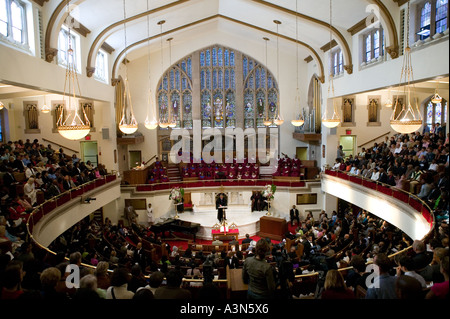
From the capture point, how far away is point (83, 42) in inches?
581

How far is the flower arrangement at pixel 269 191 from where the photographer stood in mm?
18569

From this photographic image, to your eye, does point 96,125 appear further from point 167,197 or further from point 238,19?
→ point 238,19

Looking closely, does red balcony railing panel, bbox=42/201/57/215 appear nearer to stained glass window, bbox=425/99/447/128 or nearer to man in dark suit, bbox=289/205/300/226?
man in dark suit, bbox=289/205/300/226

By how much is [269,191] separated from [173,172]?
6.85 m

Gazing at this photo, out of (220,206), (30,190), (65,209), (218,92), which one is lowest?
(220,206)

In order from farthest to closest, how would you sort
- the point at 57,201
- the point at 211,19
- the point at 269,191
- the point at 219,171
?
1. the point at 219,171
2. the point at 211,19
3. the point at 269,191
4. the point at 57,201

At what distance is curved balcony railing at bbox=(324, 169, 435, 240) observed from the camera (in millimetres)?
8481

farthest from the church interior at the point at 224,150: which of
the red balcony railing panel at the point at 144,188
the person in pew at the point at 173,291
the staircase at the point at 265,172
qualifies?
the staircase at the point at 265,172

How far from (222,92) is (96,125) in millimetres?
9091

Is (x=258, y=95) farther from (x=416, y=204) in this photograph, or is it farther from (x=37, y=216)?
(x=37, y=216)

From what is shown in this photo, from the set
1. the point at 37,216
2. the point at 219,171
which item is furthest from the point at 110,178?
the point at 37,216

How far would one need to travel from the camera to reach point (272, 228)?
53.8ft

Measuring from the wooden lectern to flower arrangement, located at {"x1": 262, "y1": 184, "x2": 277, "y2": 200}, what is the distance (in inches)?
81.8

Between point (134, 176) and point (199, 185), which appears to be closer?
point (134, 176)
